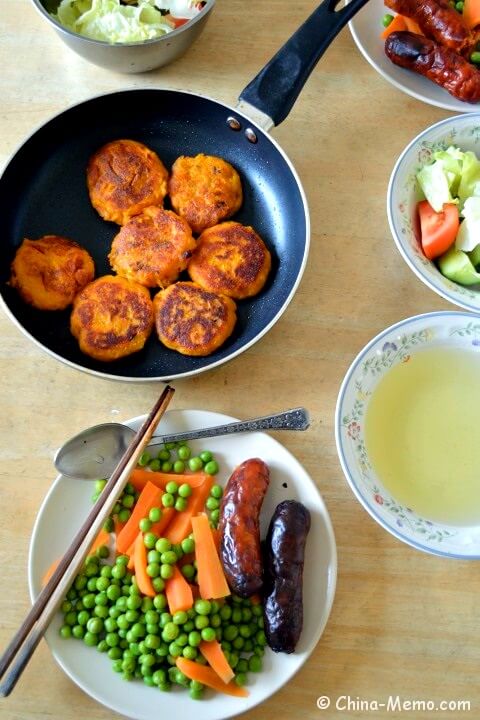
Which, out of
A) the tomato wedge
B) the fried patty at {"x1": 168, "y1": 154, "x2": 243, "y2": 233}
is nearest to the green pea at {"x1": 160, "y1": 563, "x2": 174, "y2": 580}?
the fried patty at {"x1": 168, "y1": 154, "x2": 243, "y2": 233}

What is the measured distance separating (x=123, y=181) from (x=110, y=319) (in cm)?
33

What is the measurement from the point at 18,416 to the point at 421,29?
1.29 meters

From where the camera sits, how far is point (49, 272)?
156 cm

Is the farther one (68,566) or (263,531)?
→ (263,531)

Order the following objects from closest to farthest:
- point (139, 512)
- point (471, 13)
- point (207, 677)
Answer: point (207, 677)
point (139, 512)
point (471, 13)

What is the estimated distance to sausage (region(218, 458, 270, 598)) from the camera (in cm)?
142

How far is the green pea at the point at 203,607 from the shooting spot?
56.7 inches

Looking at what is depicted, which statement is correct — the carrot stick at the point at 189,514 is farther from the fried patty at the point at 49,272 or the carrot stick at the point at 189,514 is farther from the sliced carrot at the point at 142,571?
the fried patty at the point at 49,272

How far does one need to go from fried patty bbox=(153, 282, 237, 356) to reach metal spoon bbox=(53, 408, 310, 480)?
0.18 m

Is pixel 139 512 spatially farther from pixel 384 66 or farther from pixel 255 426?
pixel 384 66

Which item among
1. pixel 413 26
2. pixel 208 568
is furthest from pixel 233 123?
pixel 208 568

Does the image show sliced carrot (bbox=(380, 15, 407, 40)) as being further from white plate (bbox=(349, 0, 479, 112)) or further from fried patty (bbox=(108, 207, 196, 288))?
fried patty (bbox=(108, 207, 196, 288))

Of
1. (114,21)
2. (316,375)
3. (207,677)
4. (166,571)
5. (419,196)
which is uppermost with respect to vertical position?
(114,21)

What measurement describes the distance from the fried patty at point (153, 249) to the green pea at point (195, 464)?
39cm
